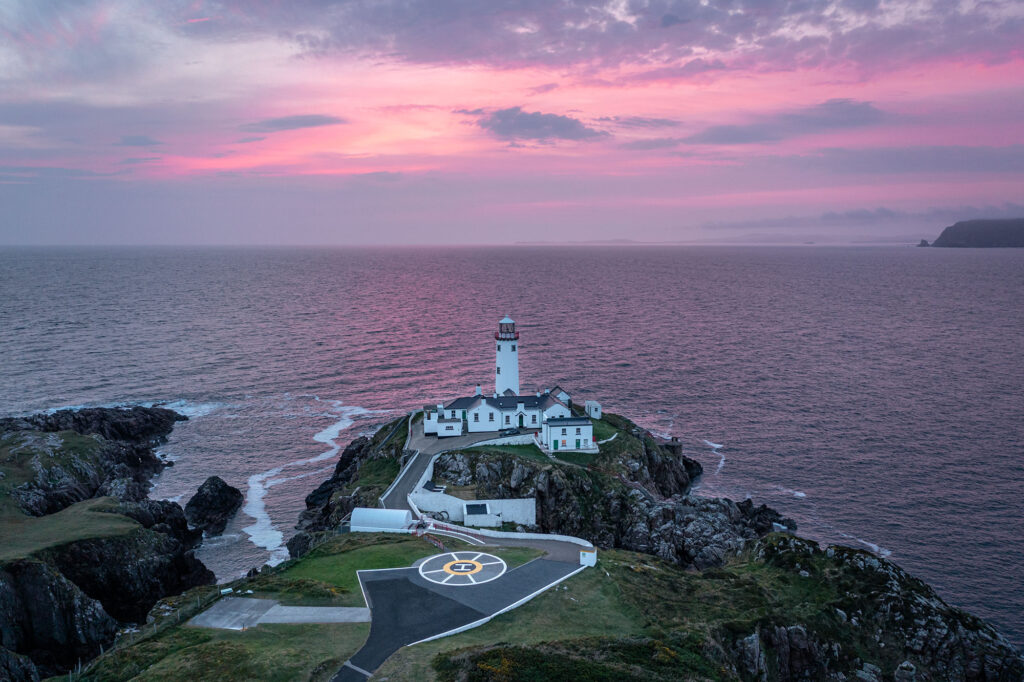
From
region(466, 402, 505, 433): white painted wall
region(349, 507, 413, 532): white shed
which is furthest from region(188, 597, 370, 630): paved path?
region(466, 402, 505, 433): white painted wall

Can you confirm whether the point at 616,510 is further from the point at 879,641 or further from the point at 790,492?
the point at 879,641

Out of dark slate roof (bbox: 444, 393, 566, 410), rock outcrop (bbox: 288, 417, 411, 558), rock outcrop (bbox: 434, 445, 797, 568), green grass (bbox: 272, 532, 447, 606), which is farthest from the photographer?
dark slate roof (bbox: 444, 393, 566, 410)

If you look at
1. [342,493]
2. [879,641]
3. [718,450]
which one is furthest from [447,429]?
[879,641]

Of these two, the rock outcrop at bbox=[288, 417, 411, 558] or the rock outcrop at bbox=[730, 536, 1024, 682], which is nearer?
the rock outcrop at bbox=[730, 536, 1024, 682]

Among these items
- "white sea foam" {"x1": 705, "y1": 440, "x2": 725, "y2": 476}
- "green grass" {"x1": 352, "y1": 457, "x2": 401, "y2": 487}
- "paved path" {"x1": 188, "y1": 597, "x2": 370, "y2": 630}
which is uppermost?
"paved path" {"x1": 188, "y1": 597, "x2": 370, "y2": 630}

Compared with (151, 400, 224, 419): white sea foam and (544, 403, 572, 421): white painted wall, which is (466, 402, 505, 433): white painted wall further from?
(151, 400, 224, 419): white sea foam

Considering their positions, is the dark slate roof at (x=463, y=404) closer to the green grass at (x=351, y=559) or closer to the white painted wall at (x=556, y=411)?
the white painted wall at (x=556, y=411)

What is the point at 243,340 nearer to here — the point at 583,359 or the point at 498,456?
the point at 583,359
